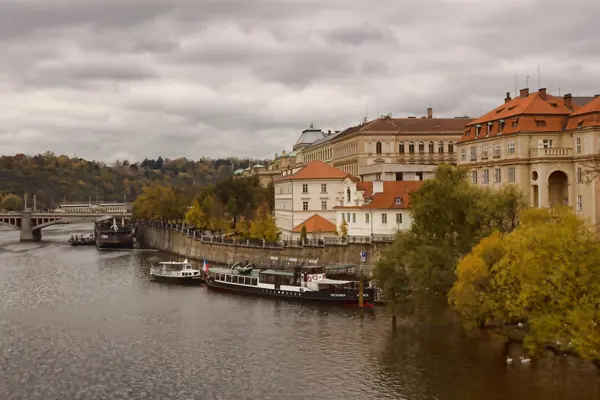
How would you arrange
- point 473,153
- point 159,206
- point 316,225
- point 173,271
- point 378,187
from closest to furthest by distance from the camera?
point 473,153
point 378,187
point 173,271
point 316,225
point 159,206

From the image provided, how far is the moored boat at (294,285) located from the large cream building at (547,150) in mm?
14679

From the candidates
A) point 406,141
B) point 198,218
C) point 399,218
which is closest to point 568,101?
point 399,218

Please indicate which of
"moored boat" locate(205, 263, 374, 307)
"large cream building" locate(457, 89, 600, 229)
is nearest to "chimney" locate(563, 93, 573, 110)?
"large cream building" locate(457, 89, 600, 229)

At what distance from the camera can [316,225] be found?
3041 inches

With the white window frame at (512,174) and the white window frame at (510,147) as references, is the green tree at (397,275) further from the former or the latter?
the white window frame at (510,147)

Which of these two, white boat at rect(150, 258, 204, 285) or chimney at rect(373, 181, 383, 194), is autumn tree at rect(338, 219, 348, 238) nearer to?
chimney at rect(373, 181, 383, 194)

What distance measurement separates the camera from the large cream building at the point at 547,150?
176 feet

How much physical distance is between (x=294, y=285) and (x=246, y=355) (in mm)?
18082

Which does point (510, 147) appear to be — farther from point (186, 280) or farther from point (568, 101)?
point (186, 280)

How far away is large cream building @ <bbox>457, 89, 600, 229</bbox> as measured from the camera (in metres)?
53.8

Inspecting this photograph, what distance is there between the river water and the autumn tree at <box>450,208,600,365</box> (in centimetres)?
292

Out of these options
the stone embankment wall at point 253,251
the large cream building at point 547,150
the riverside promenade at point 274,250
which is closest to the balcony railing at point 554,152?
the large cream building at point 547,150

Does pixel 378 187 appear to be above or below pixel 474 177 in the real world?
below

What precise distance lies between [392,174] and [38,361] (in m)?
52.0
